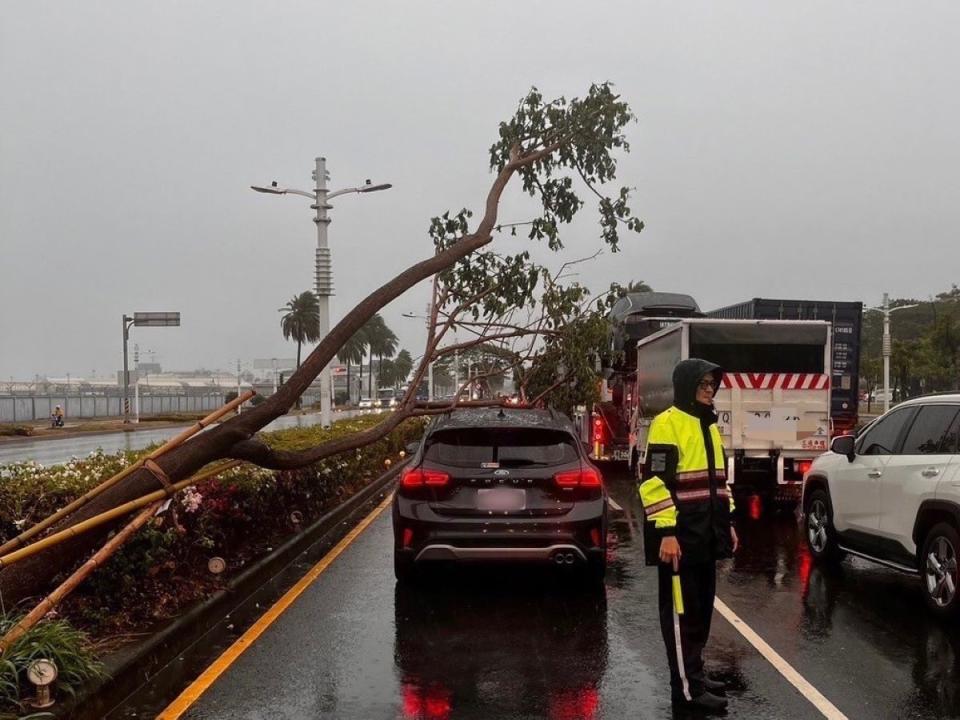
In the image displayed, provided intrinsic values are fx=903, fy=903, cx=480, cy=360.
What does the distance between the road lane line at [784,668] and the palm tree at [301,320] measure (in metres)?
82.1

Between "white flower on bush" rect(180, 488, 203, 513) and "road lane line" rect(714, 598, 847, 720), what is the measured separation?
13.6 feet

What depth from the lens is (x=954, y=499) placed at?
20.7ft

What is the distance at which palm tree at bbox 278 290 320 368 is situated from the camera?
8738 centimetres

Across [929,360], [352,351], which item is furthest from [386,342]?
[929,360]

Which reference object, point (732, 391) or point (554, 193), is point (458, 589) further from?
point (732, 391)

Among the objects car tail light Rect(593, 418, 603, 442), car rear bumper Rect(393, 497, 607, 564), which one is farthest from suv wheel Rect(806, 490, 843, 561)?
car tail light Rect(593, 418, 603, 442)

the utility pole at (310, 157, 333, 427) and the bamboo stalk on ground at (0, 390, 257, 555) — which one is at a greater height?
the utility pole at (310, 157, 333, 427)

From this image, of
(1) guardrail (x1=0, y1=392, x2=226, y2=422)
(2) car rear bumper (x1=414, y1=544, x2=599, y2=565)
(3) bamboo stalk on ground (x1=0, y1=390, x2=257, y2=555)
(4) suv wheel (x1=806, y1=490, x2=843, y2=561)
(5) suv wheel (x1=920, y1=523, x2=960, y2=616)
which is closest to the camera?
(3) bamboo stalk on ground (x1=0, y1=390, x2=257, y2=555)

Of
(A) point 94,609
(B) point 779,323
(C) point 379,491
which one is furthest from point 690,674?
(C) point 379,491

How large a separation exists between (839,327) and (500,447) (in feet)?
46.5

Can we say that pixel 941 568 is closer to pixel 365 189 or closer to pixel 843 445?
pixel 843 445

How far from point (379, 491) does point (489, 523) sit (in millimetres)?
8762

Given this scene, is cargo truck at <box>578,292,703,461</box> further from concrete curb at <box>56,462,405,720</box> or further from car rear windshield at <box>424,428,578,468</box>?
car rear windshield at <box>424,428,578,468</box>

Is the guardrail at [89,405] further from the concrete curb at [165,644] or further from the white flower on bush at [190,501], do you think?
the white flower on bush at [190,501]
